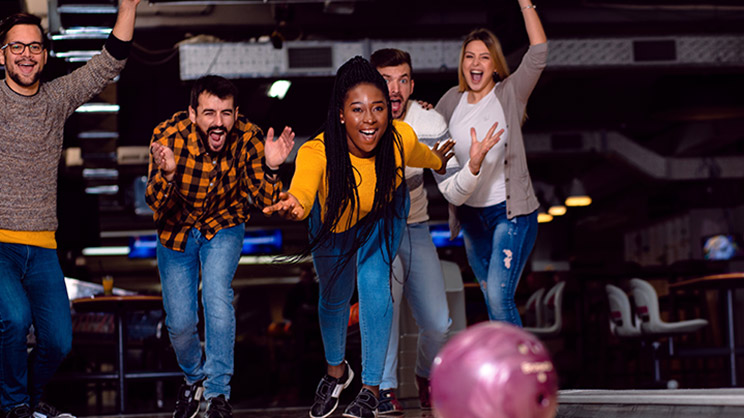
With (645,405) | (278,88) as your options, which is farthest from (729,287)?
(278,88)

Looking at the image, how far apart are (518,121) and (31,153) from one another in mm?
2058

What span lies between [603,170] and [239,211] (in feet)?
41.6

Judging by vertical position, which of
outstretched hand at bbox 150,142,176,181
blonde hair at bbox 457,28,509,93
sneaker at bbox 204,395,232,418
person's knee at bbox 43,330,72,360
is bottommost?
sneaker at bbox 204,395,232,418

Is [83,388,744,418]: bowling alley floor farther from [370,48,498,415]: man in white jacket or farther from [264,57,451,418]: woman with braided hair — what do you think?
[264,57,451,418]: woman with braided hair

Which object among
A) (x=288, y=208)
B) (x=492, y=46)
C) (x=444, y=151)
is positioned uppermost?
(x=492, y=46)

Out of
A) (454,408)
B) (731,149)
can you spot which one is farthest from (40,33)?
(731,149)

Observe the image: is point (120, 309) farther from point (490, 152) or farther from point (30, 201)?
point (490, 152)

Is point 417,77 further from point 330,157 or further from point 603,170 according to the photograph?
point 603,170

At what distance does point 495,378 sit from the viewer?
63.8 inches

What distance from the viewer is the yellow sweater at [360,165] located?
2998 mm

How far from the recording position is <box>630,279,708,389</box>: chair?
21.2 feet

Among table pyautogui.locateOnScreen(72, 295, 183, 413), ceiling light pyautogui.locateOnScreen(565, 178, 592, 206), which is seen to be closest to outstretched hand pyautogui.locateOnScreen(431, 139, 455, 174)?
table pyautogui.locateOnScreen(72, 295, 183, 413)

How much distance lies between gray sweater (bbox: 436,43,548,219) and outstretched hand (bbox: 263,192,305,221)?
1113 millimetres

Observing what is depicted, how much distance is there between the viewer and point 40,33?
3320 millimetres
